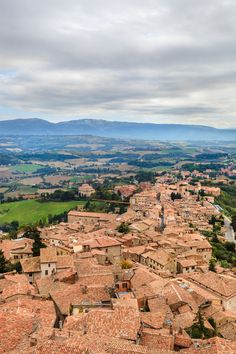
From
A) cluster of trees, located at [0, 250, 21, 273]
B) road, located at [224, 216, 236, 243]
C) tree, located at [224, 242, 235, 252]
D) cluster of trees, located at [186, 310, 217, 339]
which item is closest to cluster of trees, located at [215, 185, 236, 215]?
road, located at [224, 216, 236, 243]

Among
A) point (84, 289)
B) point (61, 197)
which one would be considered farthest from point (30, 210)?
point (84, 289)

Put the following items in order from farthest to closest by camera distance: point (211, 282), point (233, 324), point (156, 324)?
point (211, 282) → point (233, 324) → point (156, 324)

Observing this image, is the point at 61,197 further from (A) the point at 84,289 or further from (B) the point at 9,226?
(A) the point at 84,289

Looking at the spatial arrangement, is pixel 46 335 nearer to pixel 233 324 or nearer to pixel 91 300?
pixel 91 300

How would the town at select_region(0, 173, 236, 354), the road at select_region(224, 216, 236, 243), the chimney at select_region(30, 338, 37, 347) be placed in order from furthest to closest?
1. the road at select_region(224, 216, 236, 243)
2. the town at select_region(0, 173, 236, 354)
3. the chimney at select_region(30, 338, 37, 347)

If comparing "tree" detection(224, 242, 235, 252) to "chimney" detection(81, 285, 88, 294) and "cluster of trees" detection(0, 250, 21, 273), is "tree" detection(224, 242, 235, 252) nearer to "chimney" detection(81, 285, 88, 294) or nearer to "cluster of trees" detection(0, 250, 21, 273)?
"cluster of trees" detection(0, 250, 21, 273)

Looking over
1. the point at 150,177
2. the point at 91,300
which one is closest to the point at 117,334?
the point at 91,300
